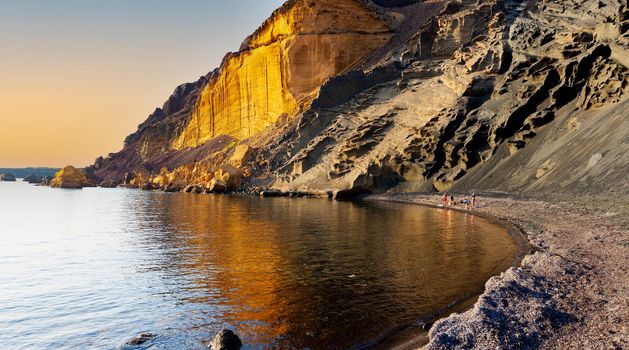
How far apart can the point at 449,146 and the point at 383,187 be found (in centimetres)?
983

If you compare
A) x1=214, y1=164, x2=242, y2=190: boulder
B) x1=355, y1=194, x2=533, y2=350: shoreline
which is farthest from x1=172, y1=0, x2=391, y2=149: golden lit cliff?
x1=355, y1=194, x2=533, y2=350: shoreline

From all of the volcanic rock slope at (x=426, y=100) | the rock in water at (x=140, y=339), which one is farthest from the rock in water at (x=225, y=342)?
the volcanic rock slope at (x=426, y=100)

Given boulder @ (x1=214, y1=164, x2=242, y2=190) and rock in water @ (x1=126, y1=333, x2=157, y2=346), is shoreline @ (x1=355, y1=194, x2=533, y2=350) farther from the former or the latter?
boulder @ (x1=214, y1=164, x2=242, y2=190)

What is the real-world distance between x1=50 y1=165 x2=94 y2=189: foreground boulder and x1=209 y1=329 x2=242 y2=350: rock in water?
126 meters

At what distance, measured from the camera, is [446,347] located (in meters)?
9.21

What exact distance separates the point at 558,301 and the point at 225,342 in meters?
8.21

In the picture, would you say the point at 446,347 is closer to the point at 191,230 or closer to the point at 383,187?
the point at 191,230

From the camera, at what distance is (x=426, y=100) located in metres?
63.1

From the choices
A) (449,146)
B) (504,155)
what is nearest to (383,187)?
(449,146)

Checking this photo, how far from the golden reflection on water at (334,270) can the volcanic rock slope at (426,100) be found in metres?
14.7

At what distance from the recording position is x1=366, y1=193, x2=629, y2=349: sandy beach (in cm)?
935

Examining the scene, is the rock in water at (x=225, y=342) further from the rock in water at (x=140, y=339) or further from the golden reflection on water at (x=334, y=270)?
the rock in water at (x=140, y=339)

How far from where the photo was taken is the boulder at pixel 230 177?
74.9 metres

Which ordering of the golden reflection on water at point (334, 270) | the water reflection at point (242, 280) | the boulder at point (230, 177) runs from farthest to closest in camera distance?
the boulder at point (230, 177), the golden reflection on water at point (334, 270), the water reflection at point (242, 280)
